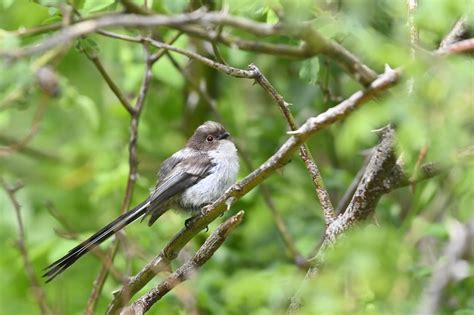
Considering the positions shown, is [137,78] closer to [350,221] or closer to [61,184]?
[61,184]

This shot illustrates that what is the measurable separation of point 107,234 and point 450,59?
295 cm

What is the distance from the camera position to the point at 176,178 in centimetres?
635

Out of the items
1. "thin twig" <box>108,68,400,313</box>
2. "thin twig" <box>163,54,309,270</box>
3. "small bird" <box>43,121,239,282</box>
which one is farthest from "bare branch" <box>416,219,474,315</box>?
"thin twig" <box>163,54,309,270</box>

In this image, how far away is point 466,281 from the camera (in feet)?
18.4

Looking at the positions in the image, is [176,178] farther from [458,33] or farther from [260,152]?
[458,33]

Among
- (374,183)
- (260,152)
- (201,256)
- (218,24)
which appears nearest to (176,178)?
(260,152)

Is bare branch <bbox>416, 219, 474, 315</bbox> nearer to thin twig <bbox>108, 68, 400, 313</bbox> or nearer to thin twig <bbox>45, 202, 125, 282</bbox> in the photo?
thin twig <bbox>108, 68, 400, 313</bbox>

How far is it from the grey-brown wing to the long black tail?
0.30m

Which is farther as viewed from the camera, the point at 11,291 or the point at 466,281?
the point at 11,291

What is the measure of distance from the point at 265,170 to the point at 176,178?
8.43ft

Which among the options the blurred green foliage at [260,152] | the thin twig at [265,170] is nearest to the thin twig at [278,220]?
the blurred green foliage at [260,152]

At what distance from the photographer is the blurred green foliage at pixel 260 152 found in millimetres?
2912

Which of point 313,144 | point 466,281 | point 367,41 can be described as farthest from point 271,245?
point 367,41

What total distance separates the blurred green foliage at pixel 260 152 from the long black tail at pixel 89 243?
0.13m
